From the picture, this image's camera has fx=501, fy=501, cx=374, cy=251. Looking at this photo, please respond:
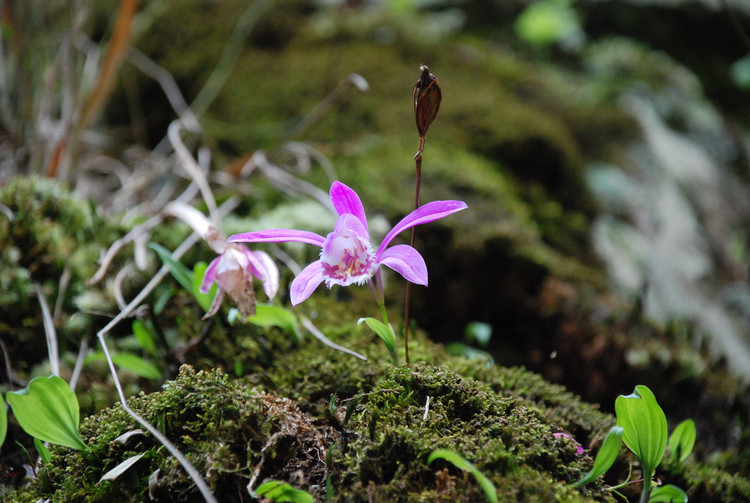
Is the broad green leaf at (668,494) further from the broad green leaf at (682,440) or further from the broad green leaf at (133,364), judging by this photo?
the broad green leaf at (133,364)

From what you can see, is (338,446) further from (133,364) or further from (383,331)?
(133,364)

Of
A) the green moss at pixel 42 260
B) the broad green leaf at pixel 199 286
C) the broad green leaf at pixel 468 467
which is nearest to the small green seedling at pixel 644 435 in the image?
the broad green leaf at pixel 468 467

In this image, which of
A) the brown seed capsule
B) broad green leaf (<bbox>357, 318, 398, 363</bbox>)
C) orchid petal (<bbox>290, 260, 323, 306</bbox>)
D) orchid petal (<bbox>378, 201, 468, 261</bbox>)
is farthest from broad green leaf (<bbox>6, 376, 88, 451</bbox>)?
the brown seed capsule

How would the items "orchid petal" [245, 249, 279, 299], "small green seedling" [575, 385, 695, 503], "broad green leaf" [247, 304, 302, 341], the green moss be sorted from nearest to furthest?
"small green seedling" [575, 385, 695, 503], "orchid petal" [245, 249, 279, 299], "broad green leaf" [247, 304, 302, 341], the green moss

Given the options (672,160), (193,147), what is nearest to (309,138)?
(193,147)

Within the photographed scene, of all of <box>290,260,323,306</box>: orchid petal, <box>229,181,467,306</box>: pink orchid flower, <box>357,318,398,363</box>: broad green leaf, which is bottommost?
<box>357,318,398,363</box>: broad green leaf

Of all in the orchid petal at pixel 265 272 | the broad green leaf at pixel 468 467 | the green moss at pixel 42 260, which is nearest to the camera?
the broad green leaf at pixel 468 467

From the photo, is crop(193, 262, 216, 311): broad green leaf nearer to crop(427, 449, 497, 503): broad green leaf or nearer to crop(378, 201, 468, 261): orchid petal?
crop(378, 201, 468, 261): orchid petal
